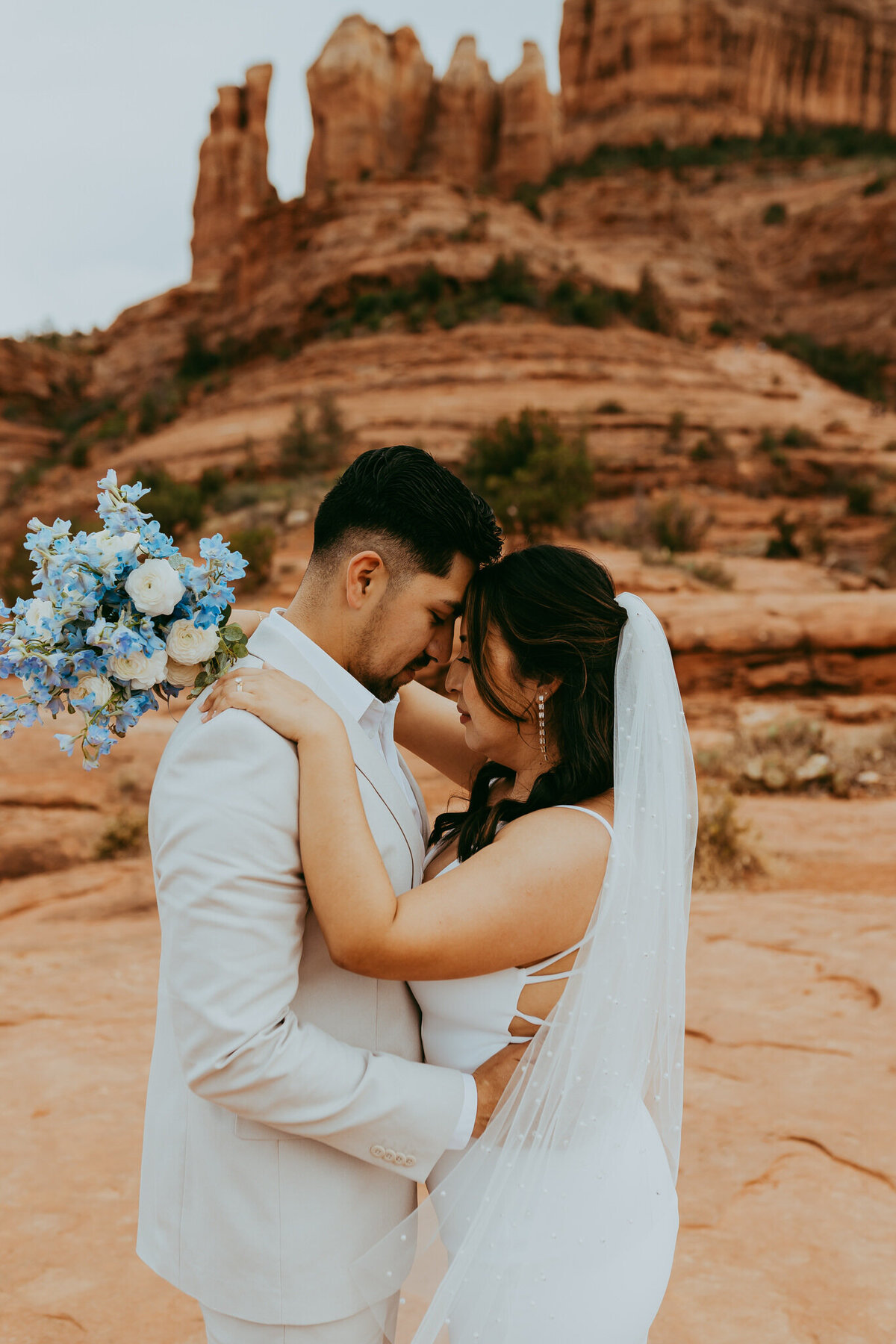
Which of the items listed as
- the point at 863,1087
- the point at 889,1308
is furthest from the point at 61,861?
the point at 889,1308

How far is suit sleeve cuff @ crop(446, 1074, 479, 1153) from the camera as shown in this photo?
1.83m

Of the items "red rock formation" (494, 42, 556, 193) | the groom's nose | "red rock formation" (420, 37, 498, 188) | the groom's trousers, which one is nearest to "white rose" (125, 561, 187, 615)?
the groom's nose

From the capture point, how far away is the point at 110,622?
69.3 inches

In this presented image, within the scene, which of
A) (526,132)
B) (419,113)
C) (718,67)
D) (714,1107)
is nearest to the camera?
(714,1107)

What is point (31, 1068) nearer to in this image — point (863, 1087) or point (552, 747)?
point (552, 747)

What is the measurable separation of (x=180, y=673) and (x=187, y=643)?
3.6 inches

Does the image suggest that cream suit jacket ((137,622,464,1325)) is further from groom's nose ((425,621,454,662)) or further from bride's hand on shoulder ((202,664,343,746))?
groom's nose ((425,621,454,662))

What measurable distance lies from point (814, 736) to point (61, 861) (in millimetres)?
8633

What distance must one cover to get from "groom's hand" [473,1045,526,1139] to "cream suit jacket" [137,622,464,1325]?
107 millimetres

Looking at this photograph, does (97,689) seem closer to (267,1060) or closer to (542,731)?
(267,1060)

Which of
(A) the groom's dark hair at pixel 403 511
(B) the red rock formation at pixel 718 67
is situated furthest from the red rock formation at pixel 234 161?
(A) the groom's dark hair at pixel 403 511

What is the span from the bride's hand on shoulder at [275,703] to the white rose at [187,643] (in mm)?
67

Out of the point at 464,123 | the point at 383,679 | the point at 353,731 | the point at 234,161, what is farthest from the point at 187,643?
the point at 464,123

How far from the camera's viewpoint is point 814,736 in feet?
37.1
